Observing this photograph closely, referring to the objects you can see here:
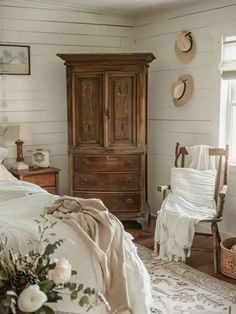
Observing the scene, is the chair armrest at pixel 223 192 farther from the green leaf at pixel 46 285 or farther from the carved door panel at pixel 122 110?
the green leaf at pixel 46 285

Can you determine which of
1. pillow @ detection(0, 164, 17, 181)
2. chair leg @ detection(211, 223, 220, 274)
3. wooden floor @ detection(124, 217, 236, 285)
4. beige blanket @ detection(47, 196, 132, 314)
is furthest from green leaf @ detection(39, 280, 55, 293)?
pillow @ detection(0, 164, 17, 181)

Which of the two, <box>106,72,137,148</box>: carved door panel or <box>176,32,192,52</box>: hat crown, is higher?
<box>176,32,192,52</box>: hat crown

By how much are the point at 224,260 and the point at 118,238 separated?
143 centimetres

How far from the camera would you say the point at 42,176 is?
4.43 meters

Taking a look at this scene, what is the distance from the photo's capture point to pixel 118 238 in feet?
8.11

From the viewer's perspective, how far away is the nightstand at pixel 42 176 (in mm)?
4332

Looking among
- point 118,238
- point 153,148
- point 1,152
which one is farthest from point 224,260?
point 1,152

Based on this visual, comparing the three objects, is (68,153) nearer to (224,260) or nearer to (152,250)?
(152,250)

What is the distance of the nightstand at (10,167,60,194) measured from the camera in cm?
433

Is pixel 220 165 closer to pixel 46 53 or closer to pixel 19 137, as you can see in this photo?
pixel 19 137

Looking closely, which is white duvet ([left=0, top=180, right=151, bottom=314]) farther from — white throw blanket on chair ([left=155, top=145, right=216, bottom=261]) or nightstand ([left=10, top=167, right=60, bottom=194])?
nightstand ([left=10, top=167, right=60, bottom=194])

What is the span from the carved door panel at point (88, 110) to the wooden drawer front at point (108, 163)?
0.49 ft

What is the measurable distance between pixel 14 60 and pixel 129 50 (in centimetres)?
149

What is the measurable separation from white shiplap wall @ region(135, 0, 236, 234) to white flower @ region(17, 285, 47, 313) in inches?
132
